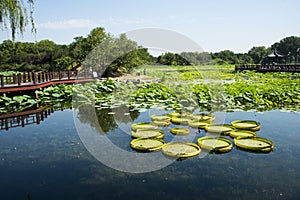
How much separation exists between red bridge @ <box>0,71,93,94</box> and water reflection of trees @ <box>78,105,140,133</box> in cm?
328

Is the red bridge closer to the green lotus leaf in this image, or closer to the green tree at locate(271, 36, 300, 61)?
the green lotus leaf

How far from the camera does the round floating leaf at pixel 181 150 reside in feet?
12.4

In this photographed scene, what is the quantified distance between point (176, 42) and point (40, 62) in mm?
28271

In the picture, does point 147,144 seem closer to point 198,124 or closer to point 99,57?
point 198,124

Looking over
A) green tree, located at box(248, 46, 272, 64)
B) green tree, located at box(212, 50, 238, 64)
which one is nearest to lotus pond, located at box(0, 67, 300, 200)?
green tree, located at box(212, 50, 238, 64)

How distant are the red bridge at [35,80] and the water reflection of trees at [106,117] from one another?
328 cm

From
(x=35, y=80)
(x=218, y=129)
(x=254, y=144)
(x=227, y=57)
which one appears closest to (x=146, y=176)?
(x=254, y=144)

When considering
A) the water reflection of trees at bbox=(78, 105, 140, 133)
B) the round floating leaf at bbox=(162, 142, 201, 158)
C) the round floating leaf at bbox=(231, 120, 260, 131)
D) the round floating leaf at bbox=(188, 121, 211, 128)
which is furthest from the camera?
the water reflection of trees at bbox=(78, 105, 140, 133)

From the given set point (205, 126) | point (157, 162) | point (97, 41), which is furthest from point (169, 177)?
point (97, 41)

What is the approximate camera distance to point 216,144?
4.17 meters

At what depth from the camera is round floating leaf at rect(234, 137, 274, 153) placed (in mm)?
4012

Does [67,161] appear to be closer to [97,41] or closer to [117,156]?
[117,156]

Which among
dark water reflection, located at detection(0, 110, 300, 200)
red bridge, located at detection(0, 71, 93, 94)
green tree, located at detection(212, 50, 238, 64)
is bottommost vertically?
dark water reflection, located at detection(0, 110, 300, 200)

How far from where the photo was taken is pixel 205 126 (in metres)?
5.16
